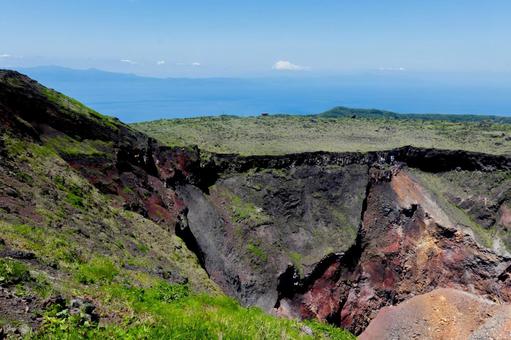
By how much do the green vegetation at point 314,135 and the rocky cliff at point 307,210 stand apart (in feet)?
8.12

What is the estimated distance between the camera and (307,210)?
125ft

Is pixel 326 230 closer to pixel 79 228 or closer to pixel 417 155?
pixel 417 155

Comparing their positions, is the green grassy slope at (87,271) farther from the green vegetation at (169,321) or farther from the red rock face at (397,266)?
the red rock face at (397,266)

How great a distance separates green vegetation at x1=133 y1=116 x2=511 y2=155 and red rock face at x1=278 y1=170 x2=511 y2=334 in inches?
268

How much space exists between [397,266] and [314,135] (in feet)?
57.7

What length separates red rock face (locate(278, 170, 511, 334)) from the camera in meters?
35.1

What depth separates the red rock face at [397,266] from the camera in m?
35.1

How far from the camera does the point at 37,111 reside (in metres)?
24.8

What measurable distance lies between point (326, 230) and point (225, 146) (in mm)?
11316

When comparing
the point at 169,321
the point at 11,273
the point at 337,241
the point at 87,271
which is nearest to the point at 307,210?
the point at 337,241

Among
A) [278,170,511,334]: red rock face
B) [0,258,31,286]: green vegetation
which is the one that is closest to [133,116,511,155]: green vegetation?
[278,170,511,334]: red rock face

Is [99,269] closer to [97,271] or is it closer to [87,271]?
[97,271]

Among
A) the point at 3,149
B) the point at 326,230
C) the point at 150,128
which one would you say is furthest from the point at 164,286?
the point at 150,128

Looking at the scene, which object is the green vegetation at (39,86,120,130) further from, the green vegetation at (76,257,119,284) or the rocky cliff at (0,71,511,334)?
the green vegetation at (76,257,119,284)
